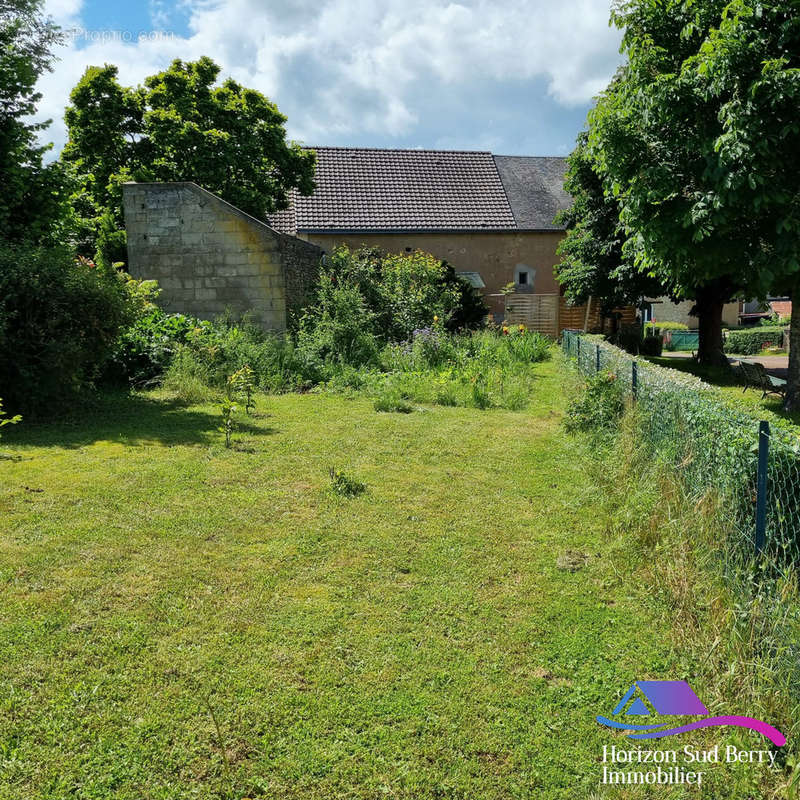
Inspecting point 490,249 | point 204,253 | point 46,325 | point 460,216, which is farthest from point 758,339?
point 46,325

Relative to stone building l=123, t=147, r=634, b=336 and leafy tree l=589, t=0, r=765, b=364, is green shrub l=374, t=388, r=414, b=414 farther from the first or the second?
stone building l=123, t=147, r=634, b=336

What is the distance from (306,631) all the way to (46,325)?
6500 millimetres

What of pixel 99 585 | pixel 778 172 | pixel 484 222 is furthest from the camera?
pixel 484 222

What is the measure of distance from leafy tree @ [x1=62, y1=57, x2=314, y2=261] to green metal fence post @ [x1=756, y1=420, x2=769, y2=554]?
1613cm

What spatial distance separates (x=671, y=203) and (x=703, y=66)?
6.85ft

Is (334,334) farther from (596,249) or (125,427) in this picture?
(596,249)

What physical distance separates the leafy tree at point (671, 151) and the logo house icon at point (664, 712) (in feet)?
25.1

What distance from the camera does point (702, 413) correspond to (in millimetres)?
4133

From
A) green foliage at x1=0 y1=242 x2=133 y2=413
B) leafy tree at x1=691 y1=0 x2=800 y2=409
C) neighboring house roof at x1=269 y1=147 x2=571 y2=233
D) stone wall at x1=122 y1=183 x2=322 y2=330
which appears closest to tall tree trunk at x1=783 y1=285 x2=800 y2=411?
leafy tree at x1=691 y1=0 x2=800 y2=409

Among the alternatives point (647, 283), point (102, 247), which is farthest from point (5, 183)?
point (647, 283)

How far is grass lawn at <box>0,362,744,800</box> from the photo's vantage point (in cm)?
257

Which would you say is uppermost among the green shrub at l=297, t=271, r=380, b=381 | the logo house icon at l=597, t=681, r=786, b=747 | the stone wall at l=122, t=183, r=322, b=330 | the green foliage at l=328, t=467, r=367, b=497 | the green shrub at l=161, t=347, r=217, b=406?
the stone wall at l=122, t=183, r=322, b=330

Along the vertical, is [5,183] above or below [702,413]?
above

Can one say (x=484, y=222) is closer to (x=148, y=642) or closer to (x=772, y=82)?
(x=772, y=82)
